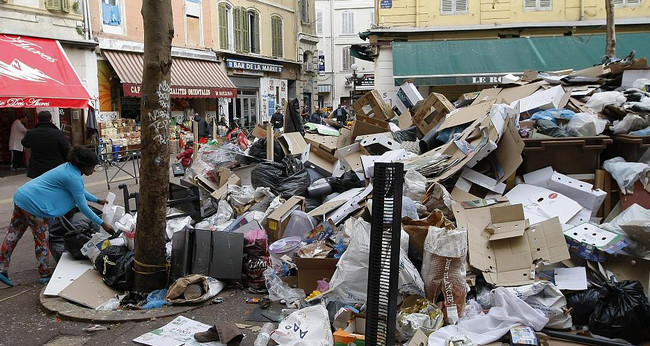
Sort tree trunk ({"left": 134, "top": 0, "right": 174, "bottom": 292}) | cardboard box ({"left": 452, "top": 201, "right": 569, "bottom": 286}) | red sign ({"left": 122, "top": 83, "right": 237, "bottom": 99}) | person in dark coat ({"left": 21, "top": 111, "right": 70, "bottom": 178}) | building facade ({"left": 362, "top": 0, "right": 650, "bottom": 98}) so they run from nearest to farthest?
cardboard box ({"left": 452, "top": 201, "right": 569, "bottom": 286}) → tree trunk ({"left": 134, "top": 0, "right": 174, "bottom": 292}) → person in dark coat ({"left": 21, "top": 111, "right": 70, "bottom": 178}) → building facade ({"left": 362, "top": 0, "right": 650, "bottom": 98}) → red sign ({"left": 122, "top": 83, "right": 237, "bottom": 99})

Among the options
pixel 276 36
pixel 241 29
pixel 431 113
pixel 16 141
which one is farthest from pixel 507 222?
pixel 276 36

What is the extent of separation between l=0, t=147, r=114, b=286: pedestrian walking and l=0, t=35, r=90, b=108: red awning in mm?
8959

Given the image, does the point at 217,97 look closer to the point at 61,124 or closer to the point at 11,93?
the point at 61,124

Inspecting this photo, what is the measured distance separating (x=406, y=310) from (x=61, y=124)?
48.7ft

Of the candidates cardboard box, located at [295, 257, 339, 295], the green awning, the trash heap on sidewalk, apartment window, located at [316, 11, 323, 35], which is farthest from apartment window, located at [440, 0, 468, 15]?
apartment window, located at [316, 11, 323, 35]

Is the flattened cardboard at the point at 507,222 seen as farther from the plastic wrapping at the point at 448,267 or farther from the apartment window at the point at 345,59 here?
→ the apartment window at the point at 345,59

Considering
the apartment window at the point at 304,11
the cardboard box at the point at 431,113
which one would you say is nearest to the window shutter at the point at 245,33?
the apartment window at the point at 304,11

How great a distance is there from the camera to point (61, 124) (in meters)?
15.9

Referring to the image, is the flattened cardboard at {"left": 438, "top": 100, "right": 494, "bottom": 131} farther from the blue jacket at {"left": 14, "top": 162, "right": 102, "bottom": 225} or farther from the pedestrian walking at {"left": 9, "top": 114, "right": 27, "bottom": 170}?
the pedestrian walking at {"left": 9, "top": 114, "right": 27, "bottom": 170}

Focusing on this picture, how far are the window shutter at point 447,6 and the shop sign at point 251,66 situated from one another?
10.0 m

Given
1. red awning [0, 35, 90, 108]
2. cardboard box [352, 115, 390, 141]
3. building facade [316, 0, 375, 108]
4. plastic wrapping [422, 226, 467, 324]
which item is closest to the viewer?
plastic wrapping [422, 226, 467, 324]

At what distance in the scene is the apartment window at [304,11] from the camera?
30752mm

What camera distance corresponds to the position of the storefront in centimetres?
1306

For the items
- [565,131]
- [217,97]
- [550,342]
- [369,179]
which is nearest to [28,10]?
[217,97]
